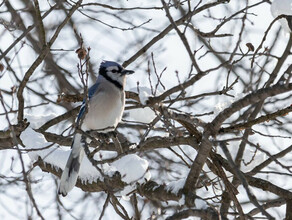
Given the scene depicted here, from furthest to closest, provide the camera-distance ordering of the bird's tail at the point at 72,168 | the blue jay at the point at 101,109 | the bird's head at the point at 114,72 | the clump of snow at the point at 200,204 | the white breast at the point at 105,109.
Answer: the bird's head at the point at 114,72, the white breast at the point at 105,109, the blue jay at the point at 101,109, the bird's tail at the point at 72,168, the clump of snow at the point at 200,204

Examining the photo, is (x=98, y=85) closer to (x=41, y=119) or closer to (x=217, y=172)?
(x=41, y=119)

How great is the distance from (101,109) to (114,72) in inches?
17.7

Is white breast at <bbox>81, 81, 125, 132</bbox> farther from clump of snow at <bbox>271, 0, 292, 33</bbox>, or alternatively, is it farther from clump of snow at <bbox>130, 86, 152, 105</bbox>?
clump of snow at <bbox>271, 0, 292, 33</bbox>

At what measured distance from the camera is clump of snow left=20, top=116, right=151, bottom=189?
13.3 ft

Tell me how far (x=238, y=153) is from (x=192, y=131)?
1610 mm

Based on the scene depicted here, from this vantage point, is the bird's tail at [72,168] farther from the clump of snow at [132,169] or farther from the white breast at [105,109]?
the clump of snow at [132,169]

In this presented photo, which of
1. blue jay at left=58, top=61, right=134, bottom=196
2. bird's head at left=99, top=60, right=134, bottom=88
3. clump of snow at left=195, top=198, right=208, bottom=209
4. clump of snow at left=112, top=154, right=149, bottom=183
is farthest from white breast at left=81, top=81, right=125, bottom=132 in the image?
clump of snow at left=195, top=198, right=208, bottom=209

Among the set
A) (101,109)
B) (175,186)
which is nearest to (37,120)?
(101,109)

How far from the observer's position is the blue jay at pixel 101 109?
4.45 meters

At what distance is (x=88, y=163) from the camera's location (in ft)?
14.6

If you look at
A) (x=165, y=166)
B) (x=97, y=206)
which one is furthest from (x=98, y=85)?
(x=97, y=206)

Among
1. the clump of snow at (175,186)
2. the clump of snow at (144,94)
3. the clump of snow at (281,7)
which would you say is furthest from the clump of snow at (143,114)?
the clump of snow at (281,7)

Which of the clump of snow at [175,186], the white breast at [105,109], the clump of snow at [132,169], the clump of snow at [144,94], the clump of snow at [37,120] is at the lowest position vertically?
the clump of snow at [175,186]

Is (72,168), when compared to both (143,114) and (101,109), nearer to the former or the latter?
(101,109)
